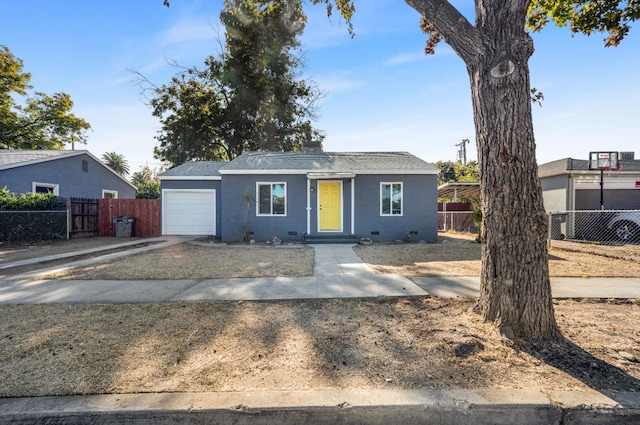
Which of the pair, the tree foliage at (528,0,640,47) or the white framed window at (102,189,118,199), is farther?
the white framed window at (102,189,118,199)

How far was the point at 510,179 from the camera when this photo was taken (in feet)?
9.48

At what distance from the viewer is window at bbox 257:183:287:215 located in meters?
12.1

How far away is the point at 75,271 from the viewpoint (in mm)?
6473

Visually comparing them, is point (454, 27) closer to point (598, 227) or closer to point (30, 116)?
point (598, 227)

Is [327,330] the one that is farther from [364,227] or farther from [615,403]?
[364,227]

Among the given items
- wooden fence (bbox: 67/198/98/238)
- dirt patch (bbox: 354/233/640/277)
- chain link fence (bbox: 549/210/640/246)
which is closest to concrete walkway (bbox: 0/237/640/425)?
dirt patch (bbox: 354/233/640/277)

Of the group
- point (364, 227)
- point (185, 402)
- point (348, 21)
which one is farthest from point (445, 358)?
point (364, 227)

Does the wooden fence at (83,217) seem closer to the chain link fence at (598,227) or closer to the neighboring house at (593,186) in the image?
the chain link fence at (598,227)

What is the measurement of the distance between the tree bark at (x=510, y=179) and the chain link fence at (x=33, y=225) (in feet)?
52.5

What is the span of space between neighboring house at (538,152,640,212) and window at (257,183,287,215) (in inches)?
478

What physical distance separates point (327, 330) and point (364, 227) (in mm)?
9011

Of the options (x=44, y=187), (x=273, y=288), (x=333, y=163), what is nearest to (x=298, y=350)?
(x=273, y=288)

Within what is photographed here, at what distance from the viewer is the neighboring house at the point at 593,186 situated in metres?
12.2

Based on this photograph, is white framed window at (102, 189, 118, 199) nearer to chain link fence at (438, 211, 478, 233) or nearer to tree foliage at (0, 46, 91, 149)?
tree foliage at (0, 46, 91, 149)
